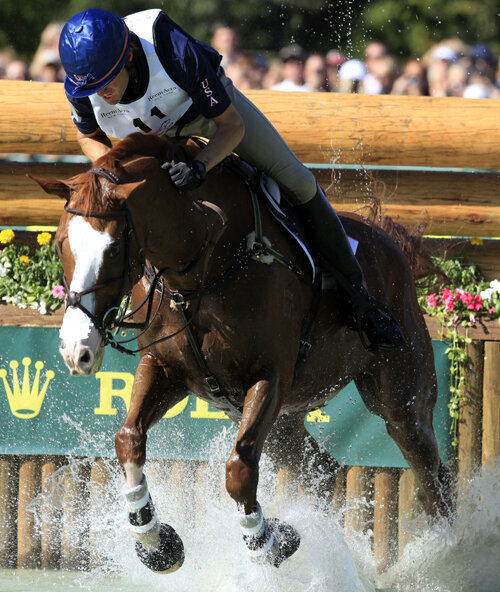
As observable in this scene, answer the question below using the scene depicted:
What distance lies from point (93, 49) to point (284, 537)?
90.4 inches

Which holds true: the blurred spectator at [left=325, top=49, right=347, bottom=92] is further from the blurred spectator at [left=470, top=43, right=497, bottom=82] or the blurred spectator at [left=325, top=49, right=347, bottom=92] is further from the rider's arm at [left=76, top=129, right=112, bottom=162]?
the rider's arm at [left=76, top=129, right=112, bottom=162]

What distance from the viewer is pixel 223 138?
3598 millimetres

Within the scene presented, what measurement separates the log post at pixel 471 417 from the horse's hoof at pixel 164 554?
258cm

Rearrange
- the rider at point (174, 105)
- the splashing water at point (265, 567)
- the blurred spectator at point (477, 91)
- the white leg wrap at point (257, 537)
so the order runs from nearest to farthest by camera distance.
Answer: the rider at point (174, 105), the white leg wrap at point (257, 537), the splashing water at point (265, 567), the blurred spectator at point (477, 91)

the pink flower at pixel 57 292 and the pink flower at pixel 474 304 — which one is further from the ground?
the pink flower at pixel 474 304

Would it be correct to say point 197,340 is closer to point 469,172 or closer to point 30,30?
point 469,172

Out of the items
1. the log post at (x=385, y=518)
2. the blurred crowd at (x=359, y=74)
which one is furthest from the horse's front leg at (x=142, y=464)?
the blurred crowd at (x=359, y=74)

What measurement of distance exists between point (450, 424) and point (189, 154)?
3.09 meters

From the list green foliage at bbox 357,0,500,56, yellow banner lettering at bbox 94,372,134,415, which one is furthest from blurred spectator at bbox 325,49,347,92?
green foliage at bbox 357,0,500,56

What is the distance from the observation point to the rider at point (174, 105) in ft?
11.0

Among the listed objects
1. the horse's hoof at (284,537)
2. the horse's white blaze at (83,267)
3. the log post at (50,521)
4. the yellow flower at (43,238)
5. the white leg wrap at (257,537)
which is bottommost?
the log post at (50,521)

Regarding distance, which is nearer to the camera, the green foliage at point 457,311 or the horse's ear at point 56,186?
the horse's ear at point 56,186

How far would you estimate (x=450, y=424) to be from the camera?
593cm

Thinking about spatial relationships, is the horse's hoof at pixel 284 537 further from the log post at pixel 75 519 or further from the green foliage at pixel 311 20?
the green foliage at pixel 311 20
